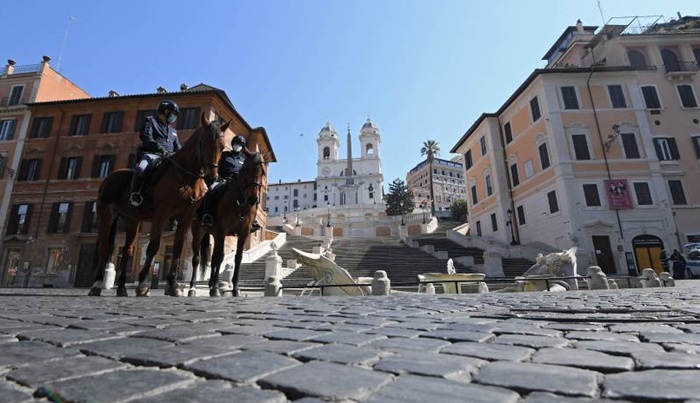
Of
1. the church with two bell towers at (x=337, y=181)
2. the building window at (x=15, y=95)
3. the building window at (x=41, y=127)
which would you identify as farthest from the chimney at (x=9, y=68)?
the church with two bell towers at (x=337, y=181)

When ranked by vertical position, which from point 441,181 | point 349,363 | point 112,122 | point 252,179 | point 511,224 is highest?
point 441,181

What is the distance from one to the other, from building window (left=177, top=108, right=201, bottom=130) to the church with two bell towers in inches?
2414

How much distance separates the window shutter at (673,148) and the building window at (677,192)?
2073mm

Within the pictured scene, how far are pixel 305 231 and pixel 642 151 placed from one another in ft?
145

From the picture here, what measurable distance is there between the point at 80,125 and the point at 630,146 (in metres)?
43.6

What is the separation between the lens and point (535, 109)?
1174 inches

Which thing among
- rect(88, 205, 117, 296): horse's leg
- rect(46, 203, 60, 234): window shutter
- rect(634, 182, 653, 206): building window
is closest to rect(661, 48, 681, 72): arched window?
rect(634, 182, 653, 206): building window

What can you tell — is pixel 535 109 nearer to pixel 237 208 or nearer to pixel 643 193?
pixel 643 193

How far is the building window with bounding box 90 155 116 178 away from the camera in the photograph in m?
28.8

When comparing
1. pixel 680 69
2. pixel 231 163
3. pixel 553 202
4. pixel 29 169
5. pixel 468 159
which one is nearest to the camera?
pixel 231 163

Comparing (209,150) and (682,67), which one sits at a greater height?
(682,67)

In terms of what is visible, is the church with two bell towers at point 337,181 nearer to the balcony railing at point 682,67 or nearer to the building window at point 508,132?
the building window at point 508,132

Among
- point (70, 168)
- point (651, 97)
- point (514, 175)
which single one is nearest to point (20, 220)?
point (70, 168)

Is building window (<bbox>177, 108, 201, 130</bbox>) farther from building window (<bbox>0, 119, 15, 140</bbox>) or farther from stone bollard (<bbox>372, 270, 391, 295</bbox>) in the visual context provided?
stone bollard (<bbox>372, 270, 391, 295</bbox>)
